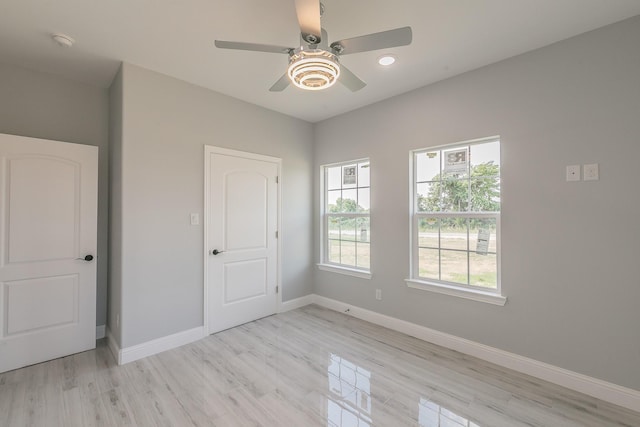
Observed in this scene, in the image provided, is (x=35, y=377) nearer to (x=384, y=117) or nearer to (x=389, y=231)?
(x=389, y=231)

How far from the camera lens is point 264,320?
12.0 feet

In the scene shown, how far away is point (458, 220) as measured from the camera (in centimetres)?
293

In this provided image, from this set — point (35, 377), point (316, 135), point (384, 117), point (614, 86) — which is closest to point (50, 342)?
point (35, 377)

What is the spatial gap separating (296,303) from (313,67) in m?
3.31

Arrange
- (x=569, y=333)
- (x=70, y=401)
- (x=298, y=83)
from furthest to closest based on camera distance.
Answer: (x=569, y=333) → (x=70, y=401) → (x=298, y=83)

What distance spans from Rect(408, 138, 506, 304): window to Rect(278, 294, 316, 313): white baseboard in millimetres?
1718

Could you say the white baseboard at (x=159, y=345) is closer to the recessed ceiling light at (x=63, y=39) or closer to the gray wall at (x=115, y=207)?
the gray wall at (x=115, y=207)

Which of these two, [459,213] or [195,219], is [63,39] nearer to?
[195,219]

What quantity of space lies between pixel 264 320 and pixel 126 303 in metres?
1.59

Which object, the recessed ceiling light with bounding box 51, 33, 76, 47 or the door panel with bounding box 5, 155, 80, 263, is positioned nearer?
the recessed ceiling light with bounding box 51, 33, 76, 47

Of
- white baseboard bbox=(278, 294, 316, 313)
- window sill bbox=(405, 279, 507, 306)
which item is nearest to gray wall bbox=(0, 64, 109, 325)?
white baseboard bbox=(278, 294, 316, 313)

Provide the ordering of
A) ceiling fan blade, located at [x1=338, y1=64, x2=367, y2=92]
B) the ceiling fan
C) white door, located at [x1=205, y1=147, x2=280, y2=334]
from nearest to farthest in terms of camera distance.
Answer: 1. the ceiling fan
2. ceiling fan blade, located at [x1=338, y1=64, x2=367, y2=92]
3. white door, located at [x1=205, y1=147, x2=280, y2=334]

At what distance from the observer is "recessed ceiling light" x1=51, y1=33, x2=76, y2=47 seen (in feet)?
7.30

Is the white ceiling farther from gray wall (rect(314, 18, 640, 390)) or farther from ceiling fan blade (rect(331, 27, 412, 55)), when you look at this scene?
ceiling fan blade (rect(331, 27, 412, 55))
